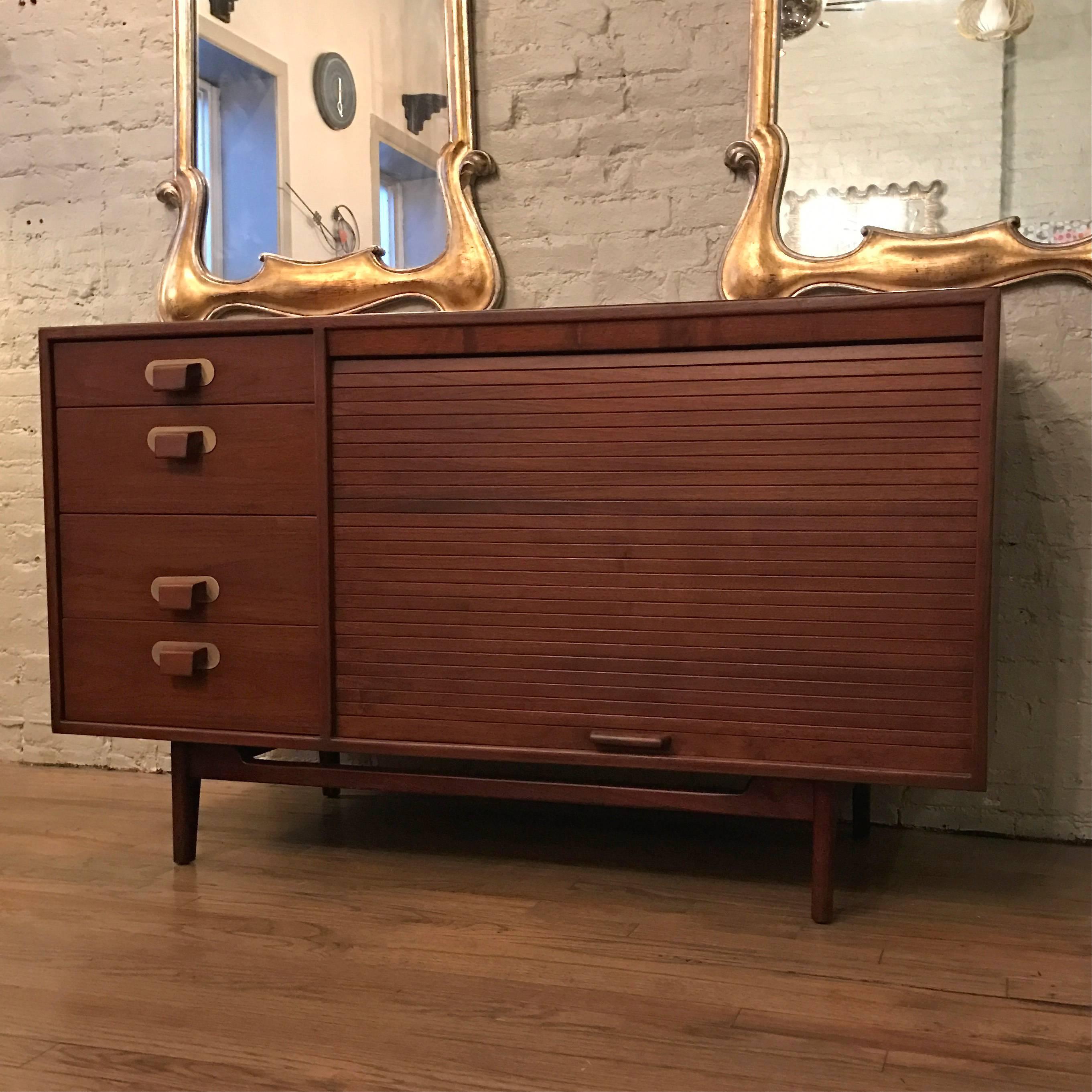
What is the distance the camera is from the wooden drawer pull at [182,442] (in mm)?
1685

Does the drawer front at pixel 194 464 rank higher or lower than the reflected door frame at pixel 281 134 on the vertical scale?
lower

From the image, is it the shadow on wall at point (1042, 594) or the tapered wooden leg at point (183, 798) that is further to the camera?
the shadow on wall at point (1042, 594)

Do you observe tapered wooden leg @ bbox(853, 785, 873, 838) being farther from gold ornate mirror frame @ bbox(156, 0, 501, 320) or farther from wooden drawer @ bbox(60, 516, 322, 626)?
gold ornate mirror frame @ bbox(156, 0, 501, 320)

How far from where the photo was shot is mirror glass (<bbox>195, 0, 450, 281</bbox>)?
2.15 m

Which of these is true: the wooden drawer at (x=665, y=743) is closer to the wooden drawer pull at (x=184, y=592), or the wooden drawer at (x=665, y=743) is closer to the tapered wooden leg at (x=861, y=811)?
the wooden drawer pull at (x=184, y=592)

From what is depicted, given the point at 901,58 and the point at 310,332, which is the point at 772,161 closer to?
the point at 901,58

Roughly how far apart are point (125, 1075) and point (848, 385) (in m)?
1.17

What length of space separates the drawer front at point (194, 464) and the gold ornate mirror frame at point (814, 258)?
84 centimetres

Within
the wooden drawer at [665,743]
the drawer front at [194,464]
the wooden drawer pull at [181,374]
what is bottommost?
the wooden drawer at [665,743]

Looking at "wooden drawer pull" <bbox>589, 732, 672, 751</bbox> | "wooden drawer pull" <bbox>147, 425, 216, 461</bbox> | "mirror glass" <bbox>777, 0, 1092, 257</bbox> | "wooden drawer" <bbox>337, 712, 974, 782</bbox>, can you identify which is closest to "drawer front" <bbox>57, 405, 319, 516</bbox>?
"wooden drawer pull" <bbox>147, 425, 216, 461</bbox>

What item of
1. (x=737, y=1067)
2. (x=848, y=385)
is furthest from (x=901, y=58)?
(x=737, y=1067)

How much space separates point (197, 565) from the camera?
67.6 inches

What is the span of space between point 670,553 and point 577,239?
840 mm

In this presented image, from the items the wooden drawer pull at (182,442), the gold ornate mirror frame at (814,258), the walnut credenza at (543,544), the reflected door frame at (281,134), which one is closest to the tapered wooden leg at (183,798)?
the walnut credenza at (543,544)
